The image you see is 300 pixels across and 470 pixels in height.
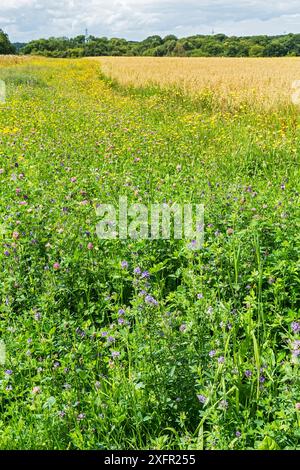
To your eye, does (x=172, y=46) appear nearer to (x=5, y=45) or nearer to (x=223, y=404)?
(x=5, y=45)

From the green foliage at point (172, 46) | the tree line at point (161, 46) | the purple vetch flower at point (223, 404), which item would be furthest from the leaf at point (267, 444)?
the tree line at point (161, 46)

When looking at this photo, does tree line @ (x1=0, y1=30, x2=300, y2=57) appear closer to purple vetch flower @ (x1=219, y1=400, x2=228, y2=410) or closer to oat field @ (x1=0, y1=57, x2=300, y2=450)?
oat field @ (x1=0, y1=57, x2=300, y2=450)

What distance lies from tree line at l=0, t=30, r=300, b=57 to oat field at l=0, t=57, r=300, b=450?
180ft

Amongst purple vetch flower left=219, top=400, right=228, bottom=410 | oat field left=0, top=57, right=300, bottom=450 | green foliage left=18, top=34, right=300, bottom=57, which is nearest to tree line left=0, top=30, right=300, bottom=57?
green foliage left=18, top=34, right=300, bottom=57

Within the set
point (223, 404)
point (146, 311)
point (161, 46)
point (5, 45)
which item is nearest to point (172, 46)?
point (161, 46)

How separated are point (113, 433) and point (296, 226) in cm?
205

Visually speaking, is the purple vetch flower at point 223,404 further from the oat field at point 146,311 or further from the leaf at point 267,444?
the leaf at point 267,444

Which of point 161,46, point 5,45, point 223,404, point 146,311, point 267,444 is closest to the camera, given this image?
point 267,444

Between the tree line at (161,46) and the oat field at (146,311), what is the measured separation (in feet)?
180

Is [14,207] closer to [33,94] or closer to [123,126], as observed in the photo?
[123,126]

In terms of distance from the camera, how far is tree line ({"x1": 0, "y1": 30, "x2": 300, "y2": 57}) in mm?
57188

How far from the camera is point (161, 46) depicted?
226 ft

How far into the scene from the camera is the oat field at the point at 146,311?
2.15 metres

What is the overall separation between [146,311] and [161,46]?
235ft
